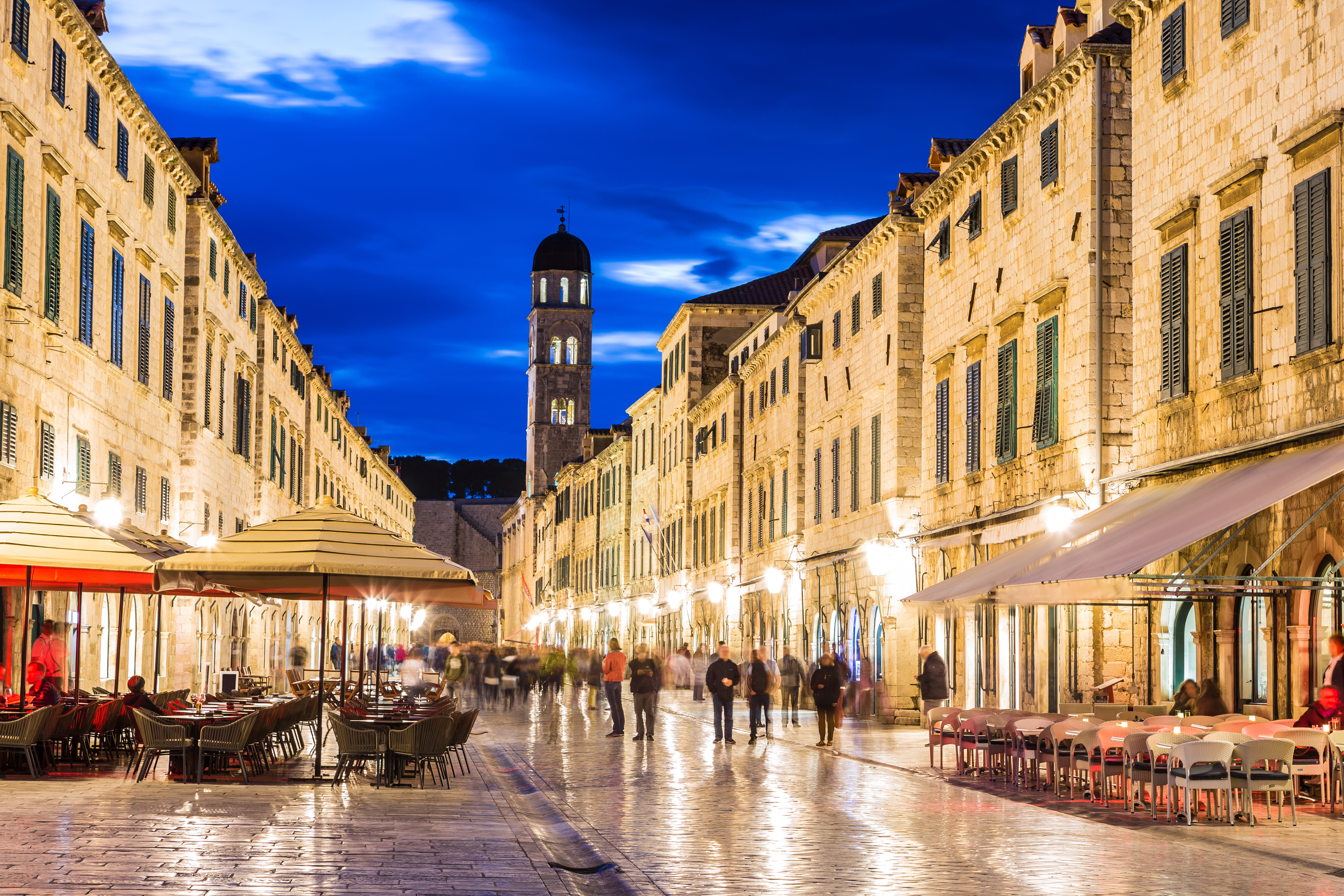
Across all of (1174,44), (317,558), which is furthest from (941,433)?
(317,558)

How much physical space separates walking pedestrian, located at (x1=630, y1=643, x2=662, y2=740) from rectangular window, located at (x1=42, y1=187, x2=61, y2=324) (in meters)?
10.8

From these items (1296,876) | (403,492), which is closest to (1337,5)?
(1296,876)

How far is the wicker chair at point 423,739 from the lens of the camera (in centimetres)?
1639

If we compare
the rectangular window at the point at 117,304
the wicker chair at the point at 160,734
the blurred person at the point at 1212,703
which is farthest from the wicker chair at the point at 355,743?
the rectangular window at the point at 117,304

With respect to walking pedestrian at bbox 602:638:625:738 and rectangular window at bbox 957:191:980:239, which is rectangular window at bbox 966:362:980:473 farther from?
walking pedestrian at bbox 602:638:625:738

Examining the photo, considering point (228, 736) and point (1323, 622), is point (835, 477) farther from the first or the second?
point (228, 736)

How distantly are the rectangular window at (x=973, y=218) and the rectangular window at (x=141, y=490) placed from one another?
16784 millimetres

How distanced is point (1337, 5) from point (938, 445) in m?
15.2

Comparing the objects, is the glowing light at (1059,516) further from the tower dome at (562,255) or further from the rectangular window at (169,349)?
the tower dome at (562,255)

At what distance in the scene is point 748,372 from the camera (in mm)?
49750

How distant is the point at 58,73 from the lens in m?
25.5

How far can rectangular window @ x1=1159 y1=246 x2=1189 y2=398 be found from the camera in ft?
67.1

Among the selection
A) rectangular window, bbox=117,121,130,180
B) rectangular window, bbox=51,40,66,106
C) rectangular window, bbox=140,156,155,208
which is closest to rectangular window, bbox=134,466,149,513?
rectangular window, bbox=140,156,155,208

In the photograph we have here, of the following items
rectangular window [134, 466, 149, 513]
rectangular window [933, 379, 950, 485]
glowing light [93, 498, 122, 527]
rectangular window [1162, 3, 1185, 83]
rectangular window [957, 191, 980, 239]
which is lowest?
glowing light [93, 498, 122, 527]
